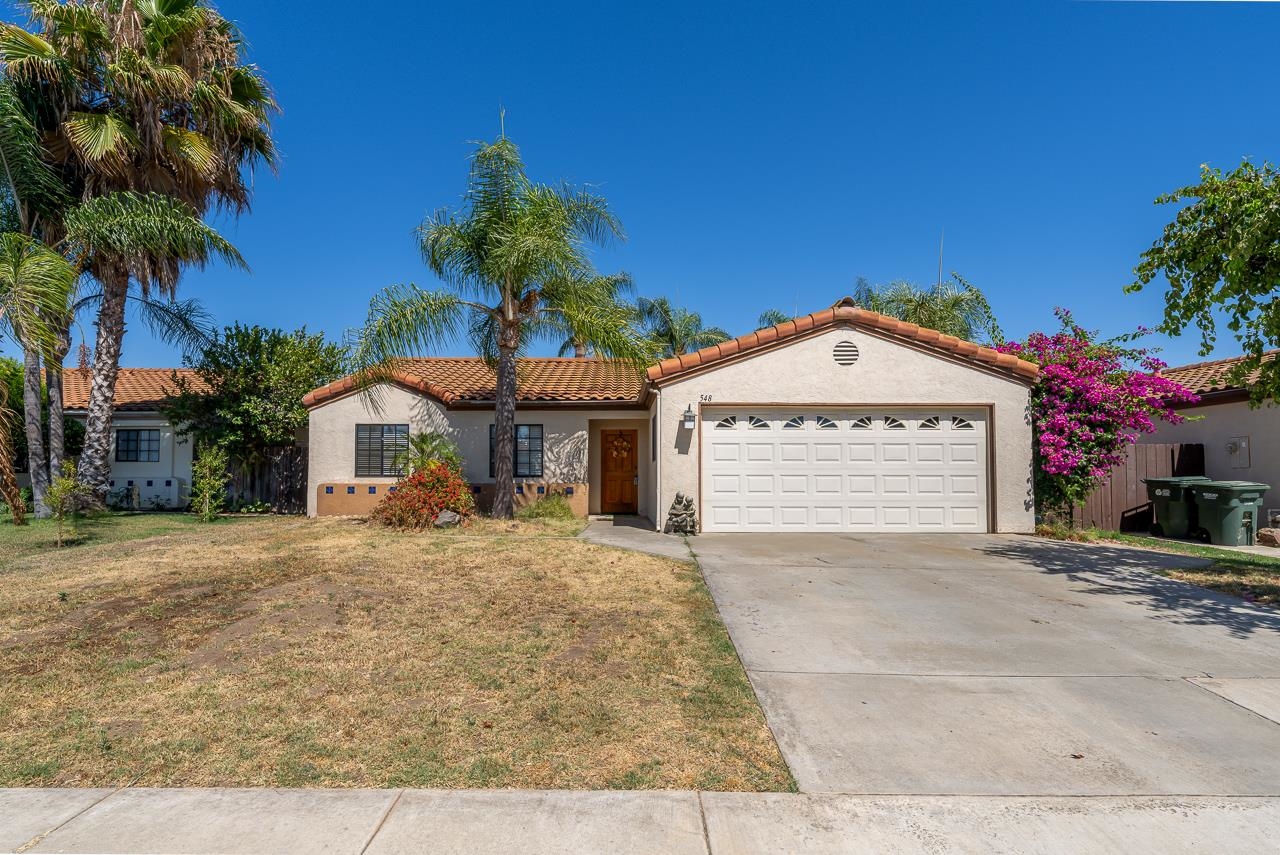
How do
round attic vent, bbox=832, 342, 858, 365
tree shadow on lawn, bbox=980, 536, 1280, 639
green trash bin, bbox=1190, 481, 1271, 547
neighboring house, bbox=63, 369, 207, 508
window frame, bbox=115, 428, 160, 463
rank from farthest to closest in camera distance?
1. window frame, bbox=115, 428, 160, 463
2. neighboring house, bbox=63, 369, 207, 508
3. round attic vent, bbox=832, 342, 858, 365
4. green trash bin, bbox=1190, 481, 1271, 547
5. tree shadow on lawn, bbox=980, 536, 1280, 639

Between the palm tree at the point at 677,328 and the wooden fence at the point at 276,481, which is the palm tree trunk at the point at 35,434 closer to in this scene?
the wooden fence at the point at 276,481

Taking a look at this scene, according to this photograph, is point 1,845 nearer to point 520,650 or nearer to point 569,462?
point 520,650

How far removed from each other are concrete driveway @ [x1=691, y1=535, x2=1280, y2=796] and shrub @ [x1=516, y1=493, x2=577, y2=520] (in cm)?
662

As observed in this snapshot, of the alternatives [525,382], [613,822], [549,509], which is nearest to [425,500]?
[549,509]

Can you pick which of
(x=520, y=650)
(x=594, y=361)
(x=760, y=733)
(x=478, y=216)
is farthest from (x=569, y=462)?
(x=760, y=733)

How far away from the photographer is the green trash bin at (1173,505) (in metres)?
11.7

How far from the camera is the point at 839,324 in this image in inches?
479

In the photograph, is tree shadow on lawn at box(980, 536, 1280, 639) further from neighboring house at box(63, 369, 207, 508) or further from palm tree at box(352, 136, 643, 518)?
neighboring house at box(63, 369, 207, 508)

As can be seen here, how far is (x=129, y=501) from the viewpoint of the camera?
1772cm

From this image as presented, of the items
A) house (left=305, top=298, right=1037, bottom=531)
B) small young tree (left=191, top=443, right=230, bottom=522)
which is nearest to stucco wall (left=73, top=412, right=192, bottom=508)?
small young tree (left=191, top=443, right=230, bottom=522)

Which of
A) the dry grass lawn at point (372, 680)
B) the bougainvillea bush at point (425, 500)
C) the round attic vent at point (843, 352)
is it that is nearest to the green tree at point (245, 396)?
the bougainvillea bush at point (425, 500)

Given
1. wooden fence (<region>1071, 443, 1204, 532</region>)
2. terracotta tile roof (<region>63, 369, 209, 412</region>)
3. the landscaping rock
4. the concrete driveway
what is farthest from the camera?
terracotta tile roof (<region>63, 369, 209, 412</region>)

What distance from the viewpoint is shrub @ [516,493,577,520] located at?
1427 cm

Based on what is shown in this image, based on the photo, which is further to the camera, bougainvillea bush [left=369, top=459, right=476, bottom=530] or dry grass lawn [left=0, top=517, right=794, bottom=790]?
bougainvillea bush [left=369, top=459, right=476, bottom=530]
